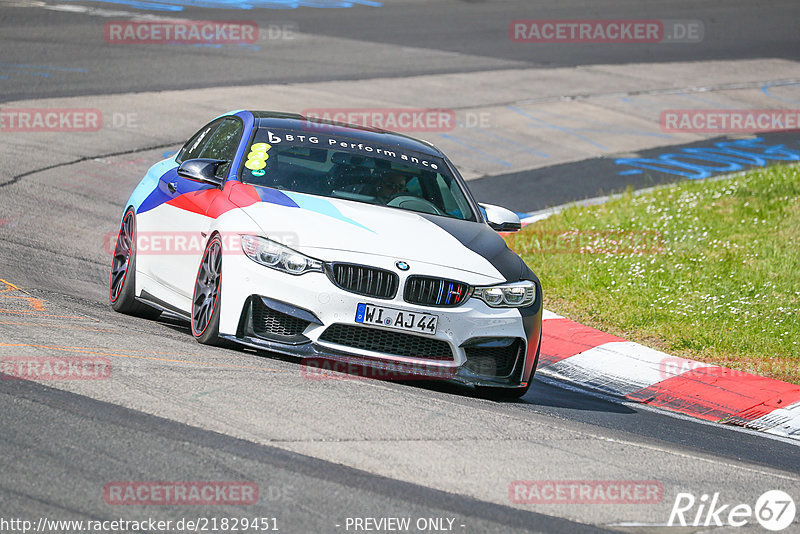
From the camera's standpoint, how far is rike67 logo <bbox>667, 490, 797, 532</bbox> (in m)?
5.11

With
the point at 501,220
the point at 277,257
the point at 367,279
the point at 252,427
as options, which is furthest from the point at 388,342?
the point at 501,220

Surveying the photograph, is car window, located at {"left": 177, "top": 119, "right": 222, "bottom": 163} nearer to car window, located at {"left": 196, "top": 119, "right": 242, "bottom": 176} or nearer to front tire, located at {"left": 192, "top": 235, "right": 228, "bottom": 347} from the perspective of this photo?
car window, located at {"left": 196, "top": 119, "right": 242, "bottom": 176}

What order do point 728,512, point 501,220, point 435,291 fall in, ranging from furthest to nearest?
1. point 501,220
2. point 435,291
3. point 728,512

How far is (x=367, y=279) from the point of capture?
22.2 feet

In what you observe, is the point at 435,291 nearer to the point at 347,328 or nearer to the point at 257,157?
the point at 347,328

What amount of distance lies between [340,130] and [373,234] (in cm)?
169

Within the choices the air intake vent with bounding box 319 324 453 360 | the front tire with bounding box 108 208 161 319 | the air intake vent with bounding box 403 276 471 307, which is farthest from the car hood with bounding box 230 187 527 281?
the front tire with bounding box 108 208 161 319

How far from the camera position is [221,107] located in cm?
1708

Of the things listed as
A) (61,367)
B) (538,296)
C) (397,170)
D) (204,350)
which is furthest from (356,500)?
(397,170)

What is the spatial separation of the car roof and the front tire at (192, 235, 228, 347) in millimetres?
1465

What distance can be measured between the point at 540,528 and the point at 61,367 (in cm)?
259

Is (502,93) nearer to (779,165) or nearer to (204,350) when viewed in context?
(779,165)

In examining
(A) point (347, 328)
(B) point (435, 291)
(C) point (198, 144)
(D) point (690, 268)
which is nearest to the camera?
(A) point (347, 328)

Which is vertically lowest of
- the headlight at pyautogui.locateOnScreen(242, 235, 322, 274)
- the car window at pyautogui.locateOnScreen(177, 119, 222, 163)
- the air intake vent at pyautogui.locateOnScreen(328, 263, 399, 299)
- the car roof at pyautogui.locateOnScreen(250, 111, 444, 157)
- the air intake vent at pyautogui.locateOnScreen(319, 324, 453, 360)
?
the air intake vent at pyautogui.locateOnScreen(319, 324, 453, 360)
